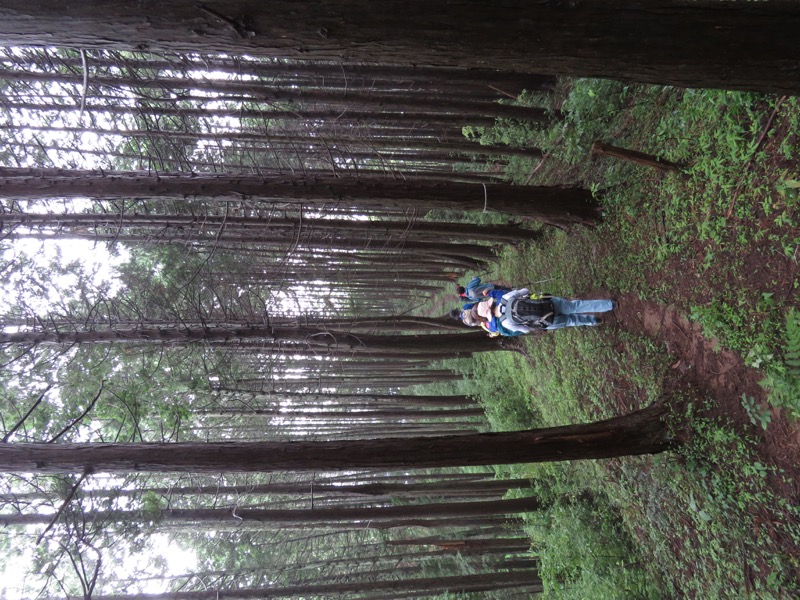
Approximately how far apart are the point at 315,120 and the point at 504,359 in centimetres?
814

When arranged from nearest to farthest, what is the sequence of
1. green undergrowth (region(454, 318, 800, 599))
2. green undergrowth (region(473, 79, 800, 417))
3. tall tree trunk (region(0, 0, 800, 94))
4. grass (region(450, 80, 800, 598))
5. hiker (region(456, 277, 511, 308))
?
tall tree trunk (region(0, 0, 800, 94)) → green undergrowth (region(473, 79, 800, 417)) → grass (region(450, 80, 800, 598)) → green undergrowth (region(454, 318, 800, 599)) → hiker (region(456, 277, 511, 308))

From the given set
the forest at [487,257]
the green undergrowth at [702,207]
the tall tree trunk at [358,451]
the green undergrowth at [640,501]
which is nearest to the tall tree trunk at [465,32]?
the forest at [487,257]

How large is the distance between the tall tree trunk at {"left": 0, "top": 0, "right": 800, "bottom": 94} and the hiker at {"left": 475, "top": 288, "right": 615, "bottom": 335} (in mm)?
3724

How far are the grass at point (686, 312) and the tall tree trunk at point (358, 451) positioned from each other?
0.68 metres

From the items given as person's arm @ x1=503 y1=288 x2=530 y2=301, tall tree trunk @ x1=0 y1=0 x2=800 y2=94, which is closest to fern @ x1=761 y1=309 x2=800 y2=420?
tall tree trunk @ x1=0 y1=0 x2=800 y2=94

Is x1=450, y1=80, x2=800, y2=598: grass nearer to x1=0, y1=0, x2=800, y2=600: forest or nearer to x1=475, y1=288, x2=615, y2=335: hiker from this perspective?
x1=0, y1=0, x2=800, y2=600: forest

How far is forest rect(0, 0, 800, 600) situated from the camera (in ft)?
10.1

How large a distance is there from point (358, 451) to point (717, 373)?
4087 millimetres

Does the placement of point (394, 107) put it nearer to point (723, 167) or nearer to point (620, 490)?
point (723, 167)

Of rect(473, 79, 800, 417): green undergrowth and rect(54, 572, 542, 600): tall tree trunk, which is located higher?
rect(473, 79, 800, 417): green undergrowth

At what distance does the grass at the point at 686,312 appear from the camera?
4637 millimetres

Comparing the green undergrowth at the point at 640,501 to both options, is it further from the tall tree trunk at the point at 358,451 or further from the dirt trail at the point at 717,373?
the tall tree trunk at the point at 358,451

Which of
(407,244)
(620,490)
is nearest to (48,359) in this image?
(407,244)

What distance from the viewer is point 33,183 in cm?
512
